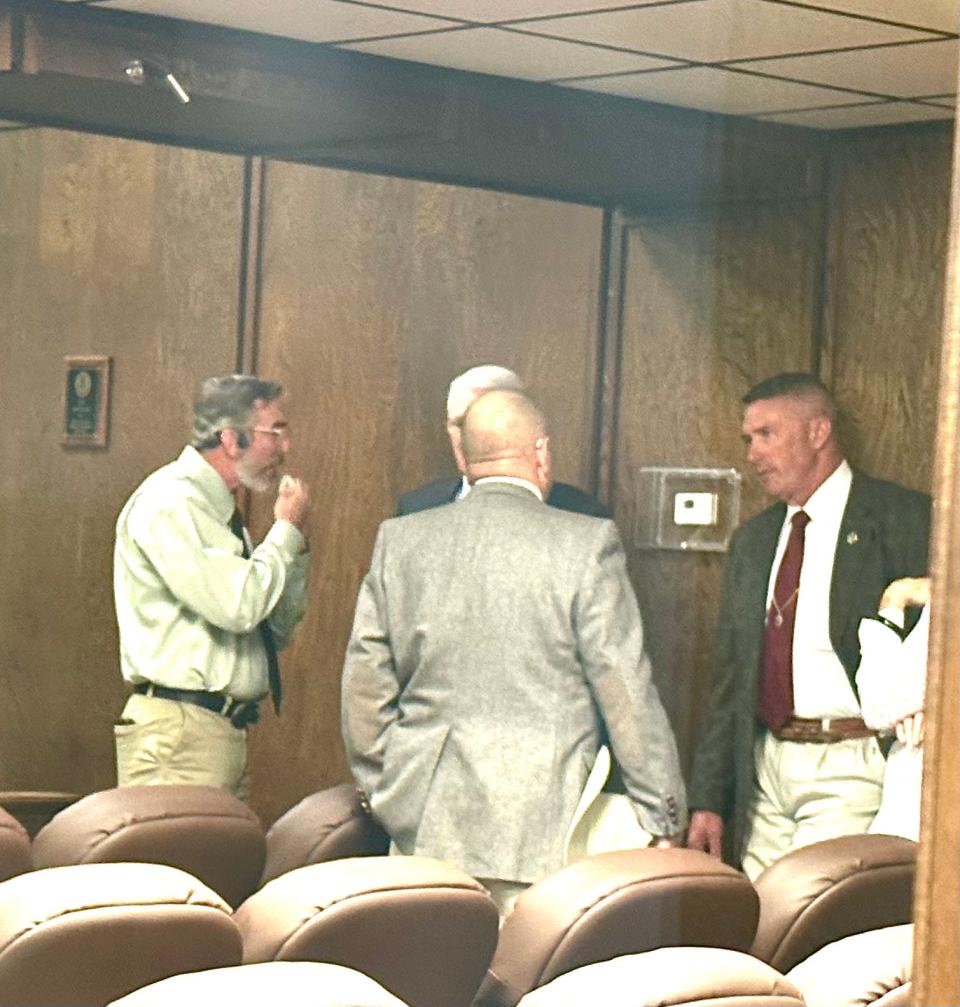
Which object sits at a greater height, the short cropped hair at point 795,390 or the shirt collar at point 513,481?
the short cropped hair at point 795,390

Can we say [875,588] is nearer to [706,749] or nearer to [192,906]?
[706,749]

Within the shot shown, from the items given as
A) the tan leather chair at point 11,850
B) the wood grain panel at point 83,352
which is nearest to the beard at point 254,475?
the wood grain panel at point 83,352

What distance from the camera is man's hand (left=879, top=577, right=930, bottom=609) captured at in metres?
3.13

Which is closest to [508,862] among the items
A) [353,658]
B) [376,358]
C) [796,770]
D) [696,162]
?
[353,658]

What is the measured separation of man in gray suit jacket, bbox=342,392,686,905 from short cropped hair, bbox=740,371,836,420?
949 millimetres

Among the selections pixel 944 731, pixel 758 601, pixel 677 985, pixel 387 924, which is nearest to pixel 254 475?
pixel 758 601

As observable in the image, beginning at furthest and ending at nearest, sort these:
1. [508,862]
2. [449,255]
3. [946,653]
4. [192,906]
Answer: [449,255]
[508,862]
[192,906]
[946,653]

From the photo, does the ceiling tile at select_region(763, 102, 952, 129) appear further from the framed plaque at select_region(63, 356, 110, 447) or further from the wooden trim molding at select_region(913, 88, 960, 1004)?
the wooden trim molding at select_region(913, 88, 960, 1004)

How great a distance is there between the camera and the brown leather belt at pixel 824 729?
11.8ft

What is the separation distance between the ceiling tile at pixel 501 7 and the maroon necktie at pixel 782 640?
3.06 feet

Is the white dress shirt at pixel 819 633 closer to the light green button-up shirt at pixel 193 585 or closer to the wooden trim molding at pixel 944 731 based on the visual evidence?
the light green button-up shirt at pixel 193 585

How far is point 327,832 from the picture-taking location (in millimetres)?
3074

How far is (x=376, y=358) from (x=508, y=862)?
6.22 feet

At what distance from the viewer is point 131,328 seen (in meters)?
4.87
